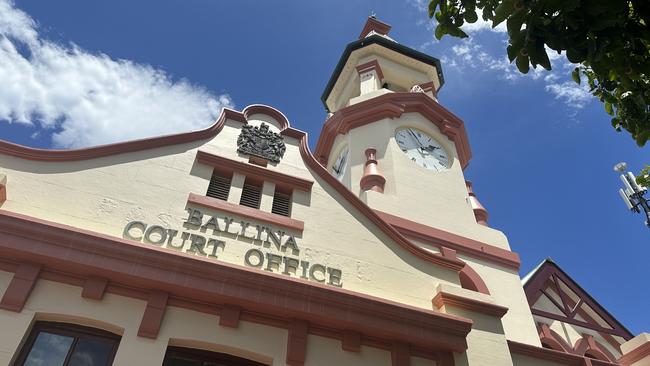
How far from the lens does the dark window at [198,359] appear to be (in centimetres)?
723

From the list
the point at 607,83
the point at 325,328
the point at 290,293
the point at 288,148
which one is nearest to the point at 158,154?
the point at 288,148

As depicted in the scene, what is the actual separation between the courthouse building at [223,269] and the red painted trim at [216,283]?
0.02m

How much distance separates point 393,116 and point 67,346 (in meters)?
14.4

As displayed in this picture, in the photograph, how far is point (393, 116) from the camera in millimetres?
18797

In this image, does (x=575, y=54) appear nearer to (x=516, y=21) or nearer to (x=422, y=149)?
(x=516, y=21)

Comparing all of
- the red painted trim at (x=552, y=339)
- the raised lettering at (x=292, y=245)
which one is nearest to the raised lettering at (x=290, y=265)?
the raised lettering at (x=292, y=245)

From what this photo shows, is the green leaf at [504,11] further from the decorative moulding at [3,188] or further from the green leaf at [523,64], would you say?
the decorative moulding at [3,188]

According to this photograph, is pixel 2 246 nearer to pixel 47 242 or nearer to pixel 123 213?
pixel 47 242

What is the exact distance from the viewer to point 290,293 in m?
7.83

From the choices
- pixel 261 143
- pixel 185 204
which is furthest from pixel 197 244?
pixel 261 143

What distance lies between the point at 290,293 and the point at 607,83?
18.9 feet

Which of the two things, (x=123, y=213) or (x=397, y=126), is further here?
(x=397, y=126)

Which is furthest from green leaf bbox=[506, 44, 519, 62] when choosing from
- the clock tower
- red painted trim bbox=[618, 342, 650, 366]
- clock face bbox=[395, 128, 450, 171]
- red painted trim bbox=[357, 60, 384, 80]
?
red painted trim bbox=[357, 60, 384, 80]

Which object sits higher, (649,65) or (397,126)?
(397,126)
